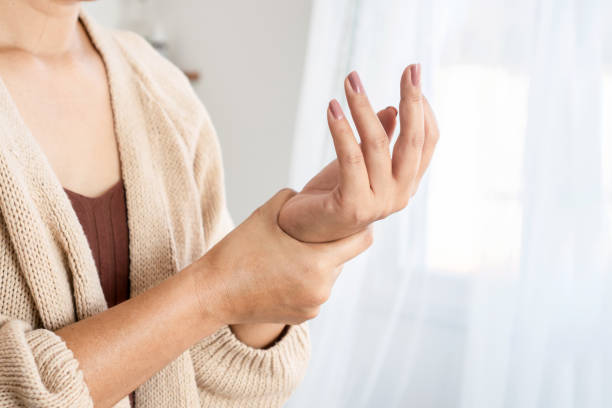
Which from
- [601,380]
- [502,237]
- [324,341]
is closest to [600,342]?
[601,380]

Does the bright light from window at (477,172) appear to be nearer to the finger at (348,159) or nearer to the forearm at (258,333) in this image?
the forearm at (258,333)

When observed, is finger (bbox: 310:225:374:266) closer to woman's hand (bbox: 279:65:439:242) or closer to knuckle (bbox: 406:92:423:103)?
woman's hand (bbox: 279:65:439:242)

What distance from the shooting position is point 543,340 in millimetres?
1364

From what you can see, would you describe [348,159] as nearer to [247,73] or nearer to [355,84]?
[355,84]

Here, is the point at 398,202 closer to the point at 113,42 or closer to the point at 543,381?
the point at 113,42

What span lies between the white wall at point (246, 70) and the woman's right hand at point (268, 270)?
54.8 inches

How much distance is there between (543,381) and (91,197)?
3.93 ft

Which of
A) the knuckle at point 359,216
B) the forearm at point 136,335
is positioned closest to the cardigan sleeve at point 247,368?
the forearm at point 136,335

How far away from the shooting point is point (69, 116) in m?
0.64

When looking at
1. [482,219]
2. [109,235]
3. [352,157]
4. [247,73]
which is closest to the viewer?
[352,157]

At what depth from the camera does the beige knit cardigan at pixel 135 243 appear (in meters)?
0.46

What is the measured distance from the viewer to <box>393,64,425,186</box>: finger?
440 millimetres

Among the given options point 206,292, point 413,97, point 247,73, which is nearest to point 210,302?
point 206,292

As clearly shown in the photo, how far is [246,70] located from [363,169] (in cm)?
155
